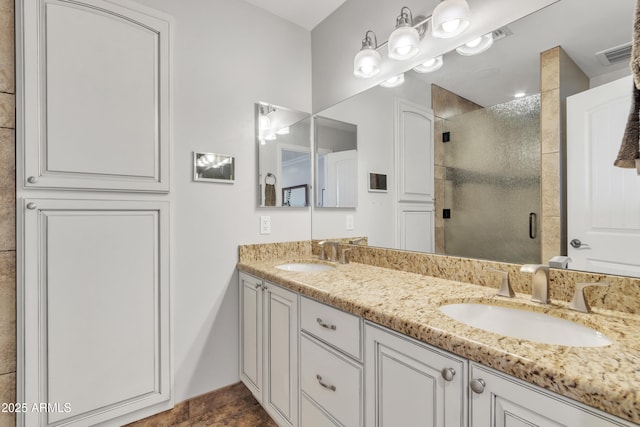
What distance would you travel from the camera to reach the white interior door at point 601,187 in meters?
0.92

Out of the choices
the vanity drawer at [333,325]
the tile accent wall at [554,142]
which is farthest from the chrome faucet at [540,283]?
the vanity drawer at [333,325]

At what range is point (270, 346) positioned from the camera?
155 cm

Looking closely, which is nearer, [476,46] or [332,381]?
[332,381]

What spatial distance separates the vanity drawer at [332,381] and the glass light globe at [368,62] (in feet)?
4.96

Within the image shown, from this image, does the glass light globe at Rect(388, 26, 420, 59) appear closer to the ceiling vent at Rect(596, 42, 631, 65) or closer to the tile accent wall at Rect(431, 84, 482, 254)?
the tile accent wall at Rect(431, 84, 482, 254)

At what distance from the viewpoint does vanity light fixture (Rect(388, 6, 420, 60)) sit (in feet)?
4.87

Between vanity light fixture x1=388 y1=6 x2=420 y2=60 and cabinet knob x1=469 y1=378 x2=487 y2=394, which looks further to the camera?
vanity light fixture x1=388 y1=6 x2=420 y2=60

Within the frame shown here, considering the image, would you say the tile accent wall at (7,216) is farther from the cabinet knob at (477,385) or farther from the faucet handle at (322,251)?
the cabinet knob at (477,385)

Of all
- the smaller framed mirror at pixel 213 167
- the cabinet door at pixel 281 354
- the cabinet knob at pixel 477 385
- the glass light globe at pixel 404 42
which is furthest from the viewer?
the smaller framed mirror at pixel 213 167

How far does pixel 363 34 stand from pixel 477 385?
6.41 feet

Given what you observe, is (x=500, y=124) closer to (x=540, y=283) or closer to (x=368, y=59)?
(x=540, y=283)

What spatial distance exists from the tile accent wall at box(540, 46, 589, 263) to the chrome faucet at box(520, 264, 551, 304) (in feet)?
0.37

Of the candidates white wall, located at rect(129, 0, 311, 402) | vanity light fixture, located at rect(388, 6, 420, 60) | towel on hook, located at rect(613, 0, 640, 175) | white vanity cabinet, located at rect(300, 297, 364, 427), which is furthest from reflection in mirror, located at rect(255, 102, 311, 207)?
towel on hook, located at rect(613, 0, 640, 175)

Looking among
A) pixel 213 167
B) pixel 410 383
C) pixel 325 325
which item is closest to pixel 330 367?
pixel 325 325
